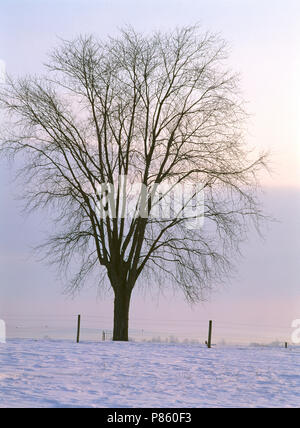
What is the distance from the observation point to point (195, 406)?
475 inches

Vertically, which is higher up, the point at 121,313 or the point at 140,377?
the point at 121,313

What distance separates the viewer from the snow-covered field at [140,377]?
1247 centimetres

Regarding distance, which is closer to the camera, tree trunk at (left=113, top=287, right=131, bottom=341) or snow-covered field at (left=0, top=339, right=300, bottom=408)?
snow-covered field at (left=0, top=339, right=300, bottom=408)

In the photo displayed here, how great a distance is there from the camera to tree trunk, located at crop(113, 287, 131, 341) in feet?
81.7

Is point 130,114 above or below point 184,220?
above

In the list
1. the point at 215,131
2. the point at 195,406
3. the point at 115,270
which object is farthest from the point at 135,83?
the point at 195,406

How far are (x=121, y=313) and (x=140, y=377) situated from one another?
9.95m

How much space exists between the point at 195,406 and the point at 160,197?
1332 cm

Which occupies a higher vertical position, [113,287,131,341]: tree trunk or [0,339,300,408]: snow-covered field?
[113,287,131,341]: tree trunk

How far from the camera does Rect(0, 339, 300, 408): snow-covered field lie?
40.9 ft

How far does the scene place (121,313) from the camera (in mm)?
24938

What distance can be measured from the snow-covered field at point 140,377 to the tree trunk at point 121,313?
4.11m

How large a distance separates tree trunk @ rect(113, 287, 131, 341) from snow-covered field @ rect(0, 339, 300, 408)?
4.11 m

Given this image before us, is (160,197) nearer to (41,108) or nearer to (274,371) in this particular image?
(41,108)
